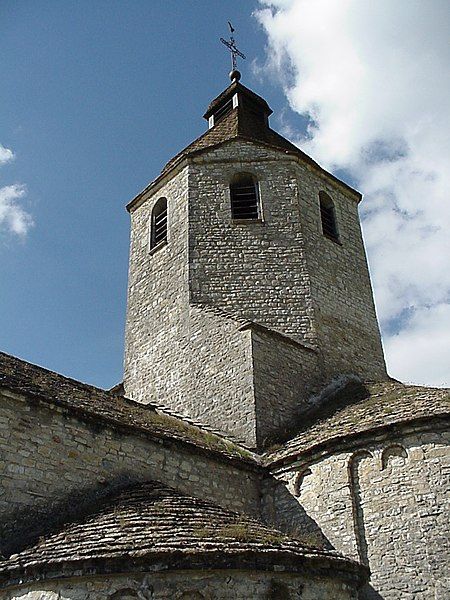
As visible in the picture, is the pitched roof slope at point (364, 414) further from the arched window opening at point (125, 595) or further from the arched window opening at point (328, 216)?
the arched window opening at point (328, 216)

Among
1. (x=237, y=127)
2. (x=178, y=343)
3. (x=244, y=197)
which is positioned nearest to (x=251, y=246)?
(x=244, y=197)

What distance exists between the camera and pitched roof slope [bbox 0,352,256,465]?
31.9 ft

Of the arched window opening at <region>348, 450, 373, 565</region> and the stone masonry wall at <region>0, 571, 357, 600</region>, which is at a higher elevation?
the arched window opening at <region>348, 450, 373, 565</region>

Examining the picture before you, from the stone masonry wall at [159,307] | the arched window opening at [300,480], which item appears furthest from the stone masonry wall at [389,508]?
the stone masonry wall at [159,307]

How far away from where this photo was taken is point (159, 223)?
17.2m

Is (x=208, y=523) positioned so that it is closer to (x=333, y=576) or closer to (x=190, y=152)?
(x=333, y=576)

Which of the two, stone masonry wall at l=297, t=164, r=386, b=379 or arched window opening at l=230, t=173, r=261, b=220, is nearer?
stone masonry wall at l=297, t=164, r=386, b=379

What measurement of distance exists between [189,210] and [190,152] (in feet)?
6.23

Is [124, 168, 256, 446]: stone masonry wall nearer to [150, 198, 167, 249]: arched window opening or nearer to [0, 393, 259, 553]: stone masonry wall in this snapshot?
[150, 198, 167, 249]: arched window opening

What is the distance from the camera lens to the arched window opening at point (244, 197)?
16031 millimetres

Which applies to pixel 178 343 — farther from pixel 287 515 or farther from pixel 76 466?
pixel 76 466

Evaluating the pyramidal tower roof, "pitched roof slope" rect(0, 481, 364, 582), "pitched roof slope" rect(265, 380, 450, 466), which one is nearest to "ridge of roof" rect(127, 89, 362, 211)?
the pyramidal tower roof

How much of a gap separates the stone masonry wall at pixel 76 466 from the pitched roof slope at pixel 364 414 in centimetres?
111

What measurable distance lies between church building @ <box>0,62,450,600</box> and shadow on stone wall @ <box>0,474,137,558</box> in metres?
0.03
